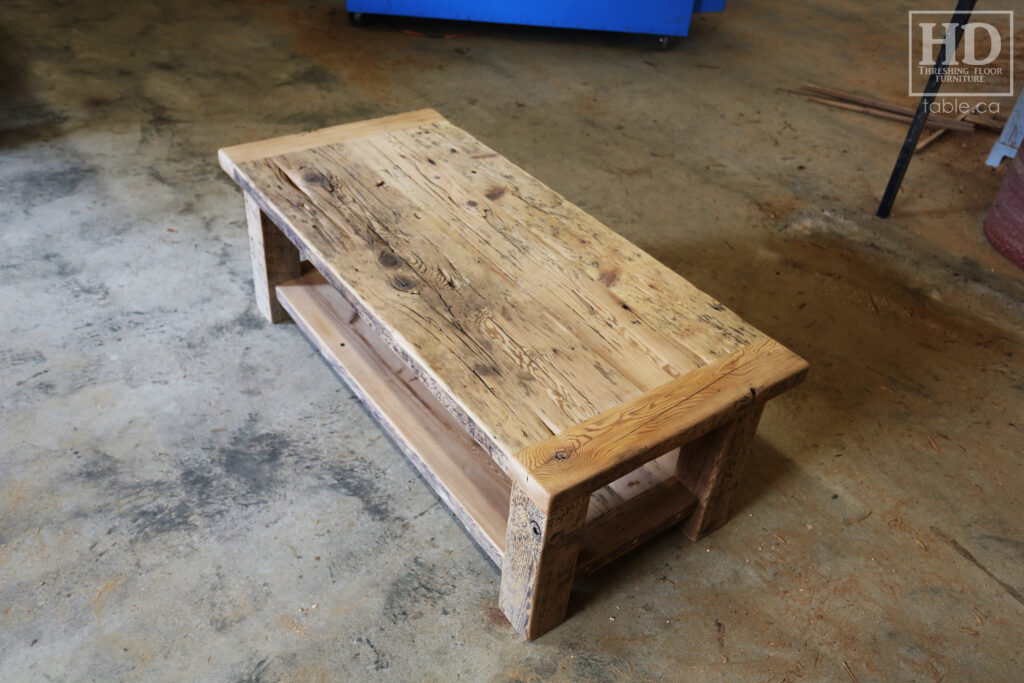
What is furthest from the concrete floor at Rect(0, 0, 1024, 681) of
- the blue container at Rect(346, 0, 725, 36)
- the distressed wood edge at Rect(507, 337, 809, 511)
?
the blue container at Rect(346, 0, 725, 36)

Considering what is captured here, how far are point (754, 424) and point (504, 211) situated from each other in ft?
2.71

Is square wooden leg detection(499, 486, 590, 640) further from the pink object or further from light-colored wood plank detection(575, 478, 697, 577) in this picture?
the pink object

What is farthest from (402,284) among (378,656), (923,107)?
(923,107)

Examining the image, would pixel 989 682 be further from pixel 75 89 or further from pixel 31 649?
pixel 75 89

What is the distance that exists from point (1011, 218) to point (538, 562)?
2.63m

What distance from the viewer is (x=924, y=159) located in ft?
12.7

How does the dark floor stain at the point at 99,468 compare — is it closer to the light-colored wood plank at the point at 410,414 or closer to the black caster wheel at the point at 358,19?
the light-colored wood plank at the point at 410,414

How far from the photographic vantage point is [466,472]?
186cm

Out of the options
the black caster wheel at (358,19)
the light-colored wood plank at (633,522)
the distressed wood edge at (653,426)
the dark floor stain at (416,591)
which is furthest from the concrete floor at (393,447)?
the black caster wheel at (358,19)

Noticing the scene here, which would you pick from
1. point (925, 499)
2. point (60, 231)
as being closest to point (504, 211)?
point (925, 499)

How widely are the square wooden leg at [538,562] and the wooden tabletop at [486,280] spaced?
0.48ft

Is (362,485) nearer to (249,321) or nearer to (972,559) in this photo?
(249,321)

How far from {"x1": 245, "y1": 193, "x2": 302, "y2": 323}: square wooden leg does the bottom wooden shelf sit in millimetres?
244

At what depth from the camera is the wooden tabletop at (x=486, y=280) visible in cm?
155
